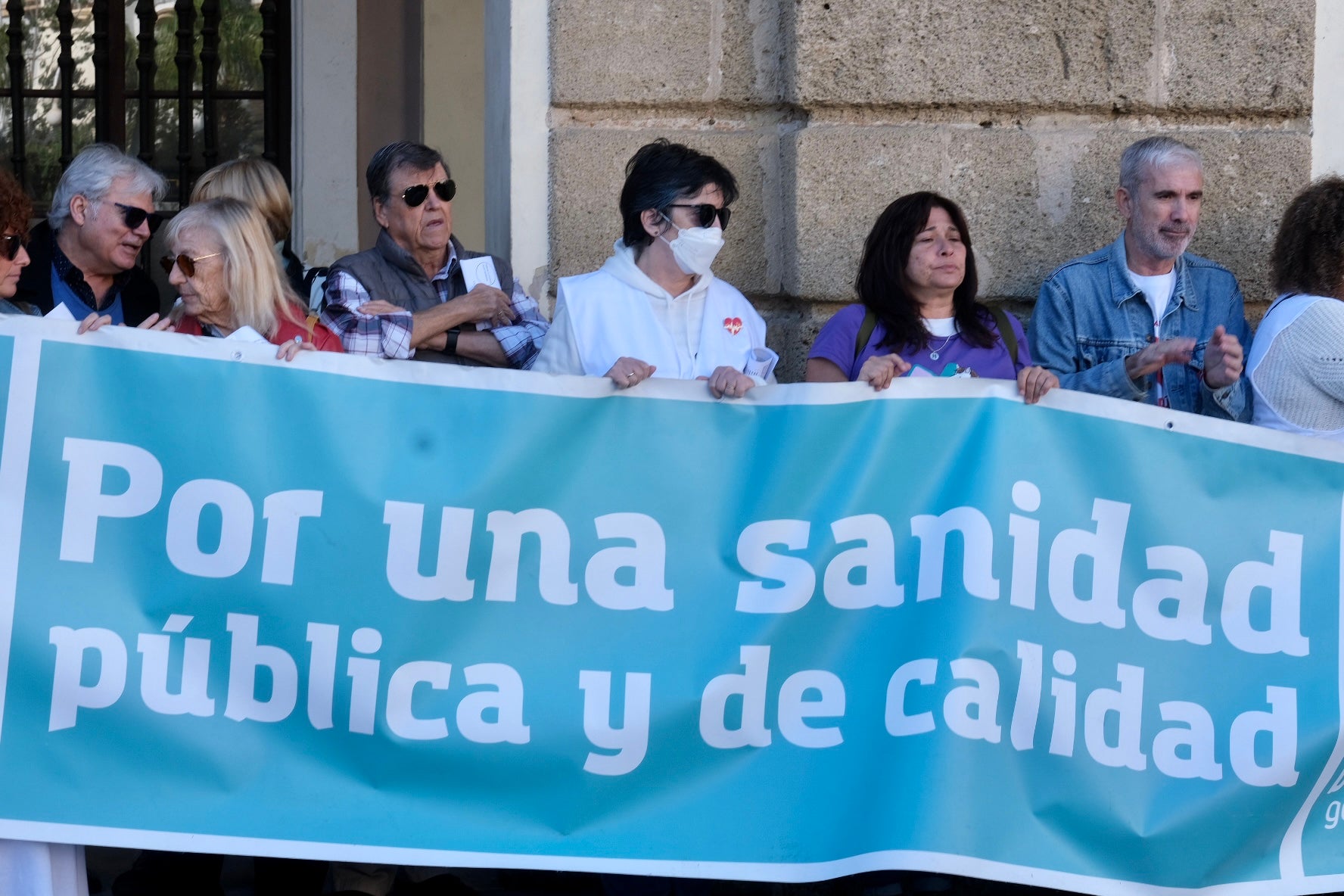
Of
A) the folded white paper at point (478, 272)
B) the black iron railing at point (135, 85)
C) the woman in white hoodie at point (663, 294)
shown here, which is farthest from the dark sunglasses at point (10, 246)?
the black iron railing at point (135, 85)

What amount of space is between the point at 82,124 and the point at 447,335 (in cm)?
369

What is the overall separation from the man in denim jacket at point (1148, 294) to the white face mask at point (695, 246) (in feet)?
3.19

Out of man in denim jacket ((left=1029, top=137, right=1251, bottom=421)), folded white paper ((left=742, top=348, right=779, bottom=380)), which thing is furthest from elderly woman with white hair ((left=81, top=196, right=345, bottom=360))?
man in denim jacket ((left=1029, top=137, right=1251, bottom=421))

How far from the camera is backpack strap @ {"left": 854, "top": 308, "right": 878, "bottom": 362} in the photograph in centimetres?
410

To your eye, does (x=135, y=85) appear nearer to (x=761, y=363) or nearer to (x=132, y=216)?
(x=132, y=216)

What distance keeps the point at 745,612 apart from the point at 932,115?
1.83 m

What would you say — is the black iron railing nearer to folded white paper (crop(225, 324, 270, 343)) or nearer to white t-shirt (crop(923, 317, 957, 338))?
folded white paper (crop(225, 324, 270, 343))

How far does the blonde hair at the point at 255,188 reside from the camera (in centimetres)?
482

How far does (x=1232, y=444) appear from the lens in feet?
12.0

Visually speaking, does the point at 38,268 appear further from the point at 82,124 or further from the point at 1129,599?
the point at 82,124

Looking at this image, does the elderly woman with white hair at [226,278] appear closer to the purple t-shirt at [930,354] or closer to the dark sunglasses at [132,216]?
the dark sunglasses at [132,216]

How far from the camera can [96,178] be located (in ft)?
14.0

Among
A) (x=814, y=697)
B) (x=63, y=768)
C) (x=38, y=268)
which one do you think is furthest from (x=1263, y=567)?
(x=38, y=268)

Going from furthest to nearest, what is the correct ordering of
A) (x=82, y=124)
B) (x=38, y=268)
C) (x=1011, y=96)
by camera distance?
(x=82, y=124), (x=1011, y=96), (x=38, y=268)
